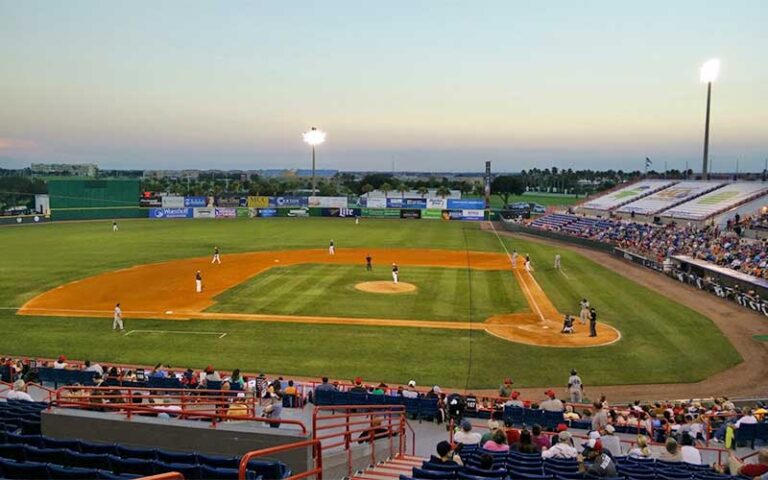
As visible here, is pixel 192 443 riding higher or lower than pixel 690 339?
higher

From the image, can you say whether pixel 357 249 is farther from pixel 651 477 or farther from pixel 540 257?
pixel 651 477

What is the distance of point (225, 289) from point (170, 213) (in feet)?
199

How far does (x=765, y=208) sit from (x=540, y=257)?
63.7 feet

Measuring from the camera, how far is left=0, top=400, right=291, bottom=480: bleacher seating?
644cm

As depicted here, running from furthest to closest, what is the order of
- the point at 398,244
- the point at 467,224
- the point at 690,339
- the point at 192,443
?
the point at 467,224
the point at 398,244
the point at 690,339
the point at 192,443

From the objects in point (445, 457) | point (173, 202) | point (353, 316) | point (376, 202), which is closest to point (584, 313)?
point (353, 316)

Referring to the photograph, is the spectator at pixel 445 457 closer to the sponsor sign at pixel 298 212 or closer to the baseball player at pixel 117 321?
the baseball player at pixel 117 321

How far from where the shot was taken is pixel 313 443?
7559 mm

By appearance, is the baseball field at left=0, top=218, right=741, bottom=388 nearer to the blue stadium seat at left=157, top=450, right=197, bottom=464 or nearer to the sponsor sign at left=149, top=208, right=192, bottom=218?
the blue stadium seat at left=157, top=450, right=197, bottom=464

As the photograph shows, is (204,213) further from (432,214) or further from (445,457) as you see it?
(445,457)

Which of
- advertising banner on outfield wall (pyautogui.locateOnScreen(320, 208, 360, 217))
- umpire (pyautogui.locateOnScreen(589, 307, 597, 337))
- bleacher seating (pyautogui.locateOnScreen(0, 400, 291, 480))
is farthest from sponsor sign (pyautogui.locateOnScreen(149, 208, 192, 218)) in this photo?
bleacher seating (pyautogui.locateOnScreen(0, 400, 291, 480))

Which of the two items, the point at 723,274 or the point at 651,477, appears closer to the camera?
the point at 651,477

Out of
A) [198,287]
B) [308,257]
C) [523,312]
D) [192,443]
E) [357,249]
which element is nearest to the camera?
[192,443]

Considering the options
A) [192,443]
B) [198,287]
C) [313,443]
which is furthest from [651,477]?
[198,287]
